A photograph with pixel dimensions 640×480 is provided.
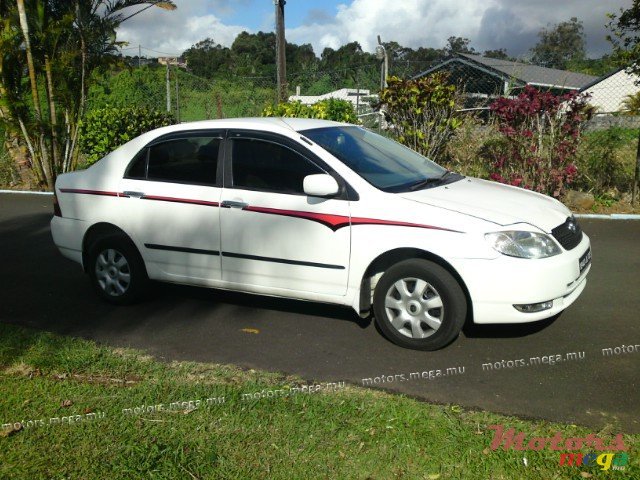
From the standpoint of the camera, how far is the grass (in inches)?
124

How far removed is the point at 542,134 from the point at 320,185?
6231mm

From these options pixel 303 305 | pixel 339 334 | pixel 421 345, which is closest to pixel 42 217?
pixel 303 305

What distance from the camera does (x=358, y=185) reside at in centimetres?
474

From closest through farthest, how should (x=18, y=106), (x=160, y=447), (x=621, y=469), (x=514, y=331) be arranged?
1. (x=621, y=469)
2. (x=160, y=447)
3. (x=514, y=331)
4. (x=18, y=106)

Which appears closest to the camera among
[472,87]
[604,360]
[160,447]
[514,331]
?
[160,447]

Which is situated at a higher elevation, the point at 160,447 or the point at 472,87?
the point at 472,87

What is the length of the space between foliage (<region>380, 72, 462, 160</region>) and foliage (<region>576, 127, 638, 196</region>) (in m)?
2.17

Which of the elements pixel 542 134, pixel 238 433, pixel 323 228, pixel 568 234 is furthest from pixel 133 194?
pixel 542 134

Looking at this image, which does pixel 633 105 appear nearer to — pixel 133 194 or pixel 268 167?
pixel 268 167

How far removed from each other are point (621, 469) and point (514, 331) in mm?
1971

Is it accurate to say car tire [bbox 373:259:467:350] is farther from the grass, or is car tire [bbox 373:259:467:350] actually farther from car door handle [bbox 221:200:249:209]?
car door handle [bbox 221:200:249:209]

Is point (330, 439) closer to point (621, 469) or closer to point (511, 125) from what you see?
point (621, 469)

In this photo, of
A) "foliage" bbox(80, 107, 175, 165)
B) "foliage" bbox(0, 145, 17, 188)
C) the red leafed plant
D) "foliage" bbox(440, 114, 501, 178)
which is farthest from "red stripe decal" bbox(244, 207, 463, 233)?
"foliage" bbox(0, 145, 17, 188)

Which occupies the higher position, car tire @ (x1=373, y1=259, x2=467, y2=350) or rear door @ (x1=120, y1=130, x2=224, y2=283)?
rear door @ (x1=120, y1=130, x2=224, y2=283)
